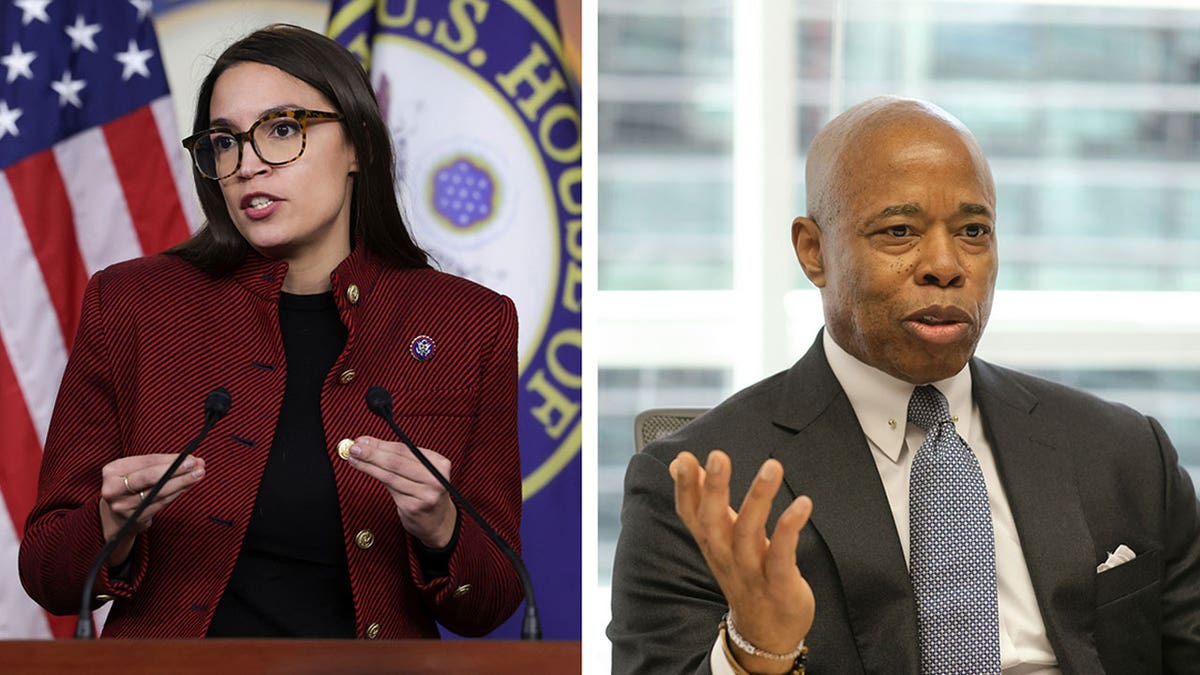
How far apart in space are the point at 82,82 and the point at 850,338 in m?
1.56

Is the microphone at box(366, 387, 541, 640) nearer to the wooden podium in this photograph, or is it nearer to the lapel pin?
the wooden podium

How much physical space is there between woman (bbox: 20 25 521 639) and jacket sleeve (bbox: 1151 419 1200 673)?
934 mm

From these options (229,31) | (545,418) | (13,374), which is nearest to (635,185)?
(545,418)

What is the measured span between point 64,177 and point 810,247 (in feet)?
4.75

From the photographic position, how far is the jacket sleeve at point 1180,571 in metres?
1.86

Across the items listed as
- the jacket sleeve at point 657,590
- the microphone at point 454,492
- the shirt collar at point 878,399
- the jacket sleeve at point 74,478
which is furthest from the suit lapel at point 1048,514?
the jacket sleeve at point 74,478

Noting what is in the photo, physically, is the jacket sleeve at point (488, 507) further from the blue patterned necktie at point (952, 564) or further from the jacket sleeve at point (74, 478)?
the blue patterned necktie at point (952, 564)

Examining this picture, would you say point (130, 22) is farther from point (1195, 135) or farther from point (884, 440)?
point (1195, 135)

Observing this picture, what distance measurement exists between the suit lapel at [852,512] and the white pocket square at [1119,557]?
28cm

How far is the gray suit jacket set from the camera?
5.71 ft

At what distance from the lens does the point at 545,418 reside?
2.63m

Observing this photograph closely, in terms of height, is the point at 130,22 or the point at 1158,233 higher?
the point at 130,22

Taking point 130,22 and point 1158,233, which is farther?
point 1158,233

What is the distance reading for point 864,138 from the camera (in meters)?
1.88
